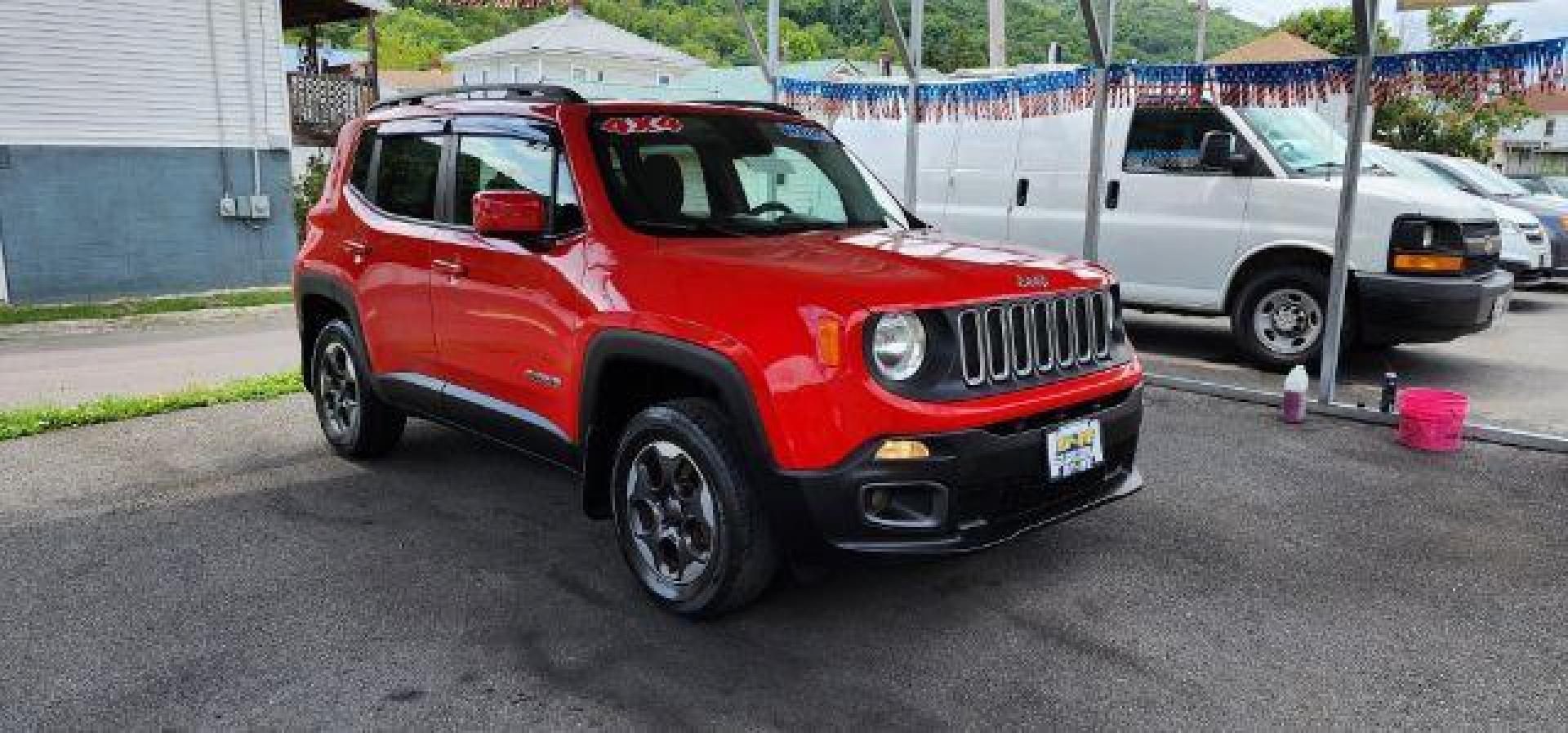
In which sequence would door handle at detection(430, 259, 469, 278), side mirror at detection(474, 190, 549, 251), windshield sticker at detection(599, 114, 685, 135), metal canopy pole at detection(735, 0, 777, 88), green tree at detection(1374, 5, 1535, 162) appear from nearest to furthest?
1. side mirror at detection(474, 190, 549, 251)
2. windshield sticker at detection(599, 114, 685, 135)
3. door handle at detection(430, 259, 469, 278)
4. metal canopy pole at detection(735, 0, 777, 88)
5. green tree at detection(1374, 5, 1535, 162)

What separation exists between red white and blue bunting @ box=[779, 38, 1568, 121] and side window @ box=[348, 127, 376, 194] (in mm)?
5122

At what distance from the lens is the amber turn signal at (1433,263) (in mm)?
7004

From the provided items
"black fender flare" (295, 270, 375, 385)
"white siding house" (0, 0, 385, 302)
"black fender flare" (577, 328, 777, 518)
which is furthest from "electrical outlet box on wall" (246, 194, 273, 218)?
"black fender flare" (577, 328, 777, 518)

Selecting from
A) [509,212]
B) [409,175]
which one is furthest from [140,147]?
[509,212]

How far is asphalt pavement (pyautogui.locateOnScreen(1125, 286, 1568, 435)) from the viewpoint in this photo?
270 inches

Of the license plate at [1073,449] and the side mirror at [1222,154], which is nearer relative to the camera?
the license plate at [1073,449]

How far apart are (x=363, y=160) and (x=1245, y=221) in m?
5.88

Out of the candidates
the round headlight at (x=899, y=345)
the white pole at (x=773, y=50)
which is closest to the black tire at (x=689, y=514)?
the round headlight at (x=899, y=345)

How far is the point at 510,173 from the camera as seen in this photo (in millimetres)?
4289

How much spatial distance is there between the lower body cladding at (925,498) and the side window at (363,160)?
314 cm

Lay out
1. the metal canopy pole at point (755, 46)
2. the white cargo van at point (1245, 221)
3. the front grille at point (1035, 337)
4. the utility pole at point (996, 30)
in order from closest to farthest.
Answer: the front grille at point (1035, 337) → the white cargo van at point (1245, 221) → the metal canopy pole at point (755, 46) → the utility pole at point (996, 30)

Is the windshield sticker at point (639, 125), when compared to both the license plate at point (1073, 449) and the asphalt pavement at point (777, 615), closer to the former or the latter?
the asphalt pavement at point (777, 615)

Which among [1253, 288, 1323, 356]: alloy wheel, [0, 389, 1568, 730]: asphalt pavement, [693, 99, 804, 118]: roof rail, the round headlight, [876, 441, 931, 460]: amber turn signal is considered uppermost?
[693, 99, 804, 118]: roof rail

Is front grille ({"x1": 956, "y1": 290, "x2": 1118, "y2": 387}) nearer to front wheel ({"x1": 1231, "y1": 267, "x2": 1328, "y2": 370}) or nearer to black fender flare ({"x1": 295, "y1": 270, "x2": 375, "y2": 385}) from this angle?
black fender flare ({"x1": 295, "y1": 270, "x2": 375, "y2": 385})
